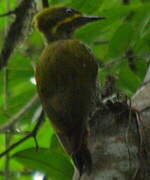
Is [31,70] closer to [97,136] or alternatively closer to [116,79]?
[116,79]

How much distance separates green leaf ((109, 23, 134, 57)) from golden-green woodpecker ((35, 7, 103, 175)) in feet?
0.56

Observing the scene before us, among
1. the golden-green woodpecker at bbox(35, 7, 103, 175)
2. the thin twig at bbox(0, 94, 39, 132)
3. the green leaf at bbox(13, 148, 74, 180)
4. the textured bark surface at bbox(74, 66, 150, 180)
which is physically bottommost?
→ the thin twig at bbox(0, 94, 39, 132)

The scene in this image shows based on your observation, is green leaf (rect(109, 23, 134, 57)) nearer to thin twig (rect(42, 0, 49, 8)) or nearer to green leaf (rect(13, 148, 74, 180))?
thin twig (rect(42, 0, 49, 8))

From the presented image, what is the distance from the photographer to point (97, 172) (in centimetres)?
311

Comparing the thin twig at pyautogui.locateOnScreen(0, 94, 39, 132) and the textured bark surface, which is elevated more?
the textured bark surface

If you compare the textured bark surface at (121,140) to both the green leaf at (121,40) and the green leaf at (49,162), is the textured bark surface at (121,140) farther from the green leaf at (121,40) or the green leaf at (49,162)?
the green leaf at (121,40)

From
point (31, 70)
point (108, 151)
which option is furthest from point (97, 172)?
point (31, 70)

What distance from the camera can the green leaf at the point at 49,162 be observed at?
11.5 feet

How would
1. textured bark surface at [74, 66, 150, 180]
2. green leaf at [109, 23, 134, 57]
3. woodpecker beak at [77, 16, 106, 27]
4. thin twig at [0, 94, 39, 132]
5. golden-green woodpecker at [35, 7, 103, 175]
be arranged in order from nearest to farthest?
textured bark surface at [74, 66, 150, 180] → golden-green woodpecker at [35, 7, 103, 175] → thin twig at [0, 94, 39, 132] → green leaf at [109, 23, 134, 57] → woodpecker beak at [77, 16, 106, 27]

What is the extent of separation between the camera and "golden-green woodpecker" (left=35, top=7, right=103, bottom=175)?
3514mm

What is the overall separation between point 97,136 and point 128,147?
213 mm

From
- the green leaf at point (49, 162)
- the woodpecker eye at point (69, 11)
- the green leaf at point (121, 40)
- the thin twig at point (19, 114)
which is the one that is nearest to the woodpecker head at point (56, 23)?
the woodpecker eye at point (69, 11)

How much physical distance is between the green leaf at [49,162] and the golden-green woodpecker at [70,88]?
0.07 m

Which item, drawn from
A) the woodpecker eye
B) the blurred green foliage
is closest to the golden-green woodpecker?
the woodpecker eye
